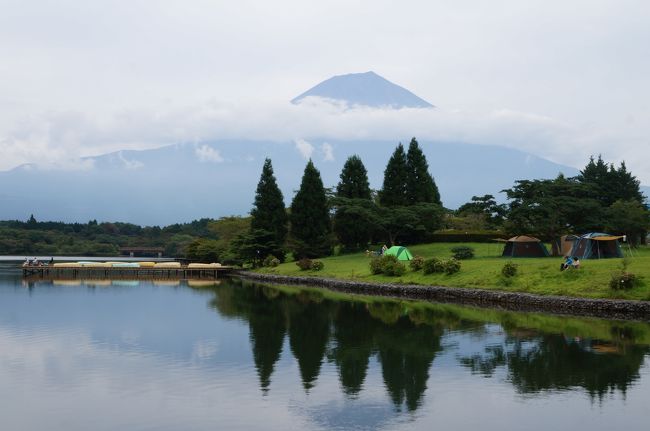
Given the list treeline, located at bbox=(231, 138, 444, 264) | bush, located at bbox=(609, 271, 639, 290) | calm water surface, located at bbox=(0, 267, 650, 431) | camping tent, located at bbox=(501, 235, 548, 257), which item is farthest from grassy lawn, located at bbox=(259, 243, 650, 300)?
treeline, located at bbox=(231, 138, 444, 264)

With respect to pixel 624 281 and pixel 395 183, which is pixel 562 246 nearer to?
pixel 395 183

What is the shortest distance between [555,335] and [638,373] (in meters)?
6.45

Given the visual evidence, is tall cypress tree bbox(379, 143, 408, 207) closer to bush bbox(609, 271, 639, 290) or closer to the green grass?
the green grass

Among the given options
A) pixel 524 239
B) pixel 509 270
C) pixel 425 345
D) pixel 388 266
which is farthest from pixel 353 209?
pixel 425 345

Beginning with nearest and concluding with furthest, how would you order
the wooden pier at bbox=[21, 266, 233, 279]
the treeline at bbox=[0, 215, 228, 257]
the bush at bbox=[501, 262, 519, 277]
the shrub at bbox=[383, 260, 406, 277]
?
the bush at bbox=[501, 262, 519, 277] < the shrub at bbox=[383, 260, 406, 277] < the wooden pier at bbox=[21, 266, 233, 279] < the treeline at bbox=[0, 215, 228, 257]

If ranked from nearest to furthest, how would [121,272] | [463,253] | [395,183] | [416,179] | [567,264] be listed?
[567,264] → [463,253] → [395,183] → [416,179] → [121,272]

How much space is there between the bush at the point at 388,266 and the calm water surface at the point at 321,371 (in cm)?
1415

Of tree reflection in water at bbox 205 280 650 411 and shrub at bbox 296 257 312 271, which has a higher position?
shrub at bbox 296 257 312 271

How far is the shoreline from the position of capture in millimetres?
30266

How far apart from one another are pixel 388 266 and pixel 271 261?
1838cm

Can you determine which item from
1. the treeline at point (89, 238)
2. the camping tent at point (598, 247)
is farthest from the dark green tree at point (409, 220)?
the treeline at point (89, 238)

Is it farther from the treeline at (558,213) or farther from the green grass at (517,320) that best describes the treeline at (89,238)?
the green grass at (517,320)

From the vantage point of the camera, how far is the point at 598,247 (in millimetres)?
44281

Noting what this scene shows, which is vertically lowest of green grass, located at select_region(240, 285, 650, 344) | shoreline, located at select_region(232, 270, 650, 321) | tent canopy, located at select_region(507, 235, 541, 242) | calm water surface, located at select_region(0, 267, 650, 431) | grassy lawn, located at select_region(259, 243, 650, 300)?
calm water surface, located at select_region(0, 267, 650, 431)
